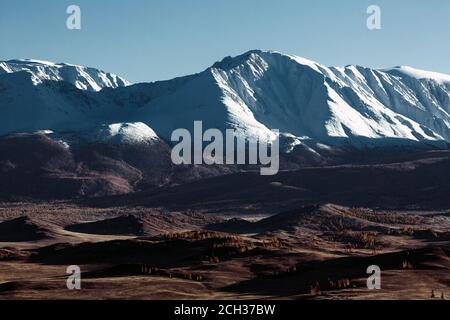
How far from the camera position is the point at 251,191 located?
591ft

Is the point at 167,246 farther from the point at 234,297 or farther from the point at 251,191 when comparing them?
the point at 251,191

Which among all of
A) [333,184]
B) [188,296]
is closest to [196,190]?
[333,184]

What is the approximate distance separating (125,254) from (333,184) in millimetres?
120866

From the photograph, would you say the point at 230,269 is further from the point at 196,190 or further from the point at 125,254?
the point at 196,190

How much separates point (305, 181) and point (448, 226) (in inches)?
2566

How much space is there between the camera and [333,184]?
18738 centimetres

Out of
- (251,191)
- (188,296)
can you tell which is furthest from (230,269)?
(251,191)
